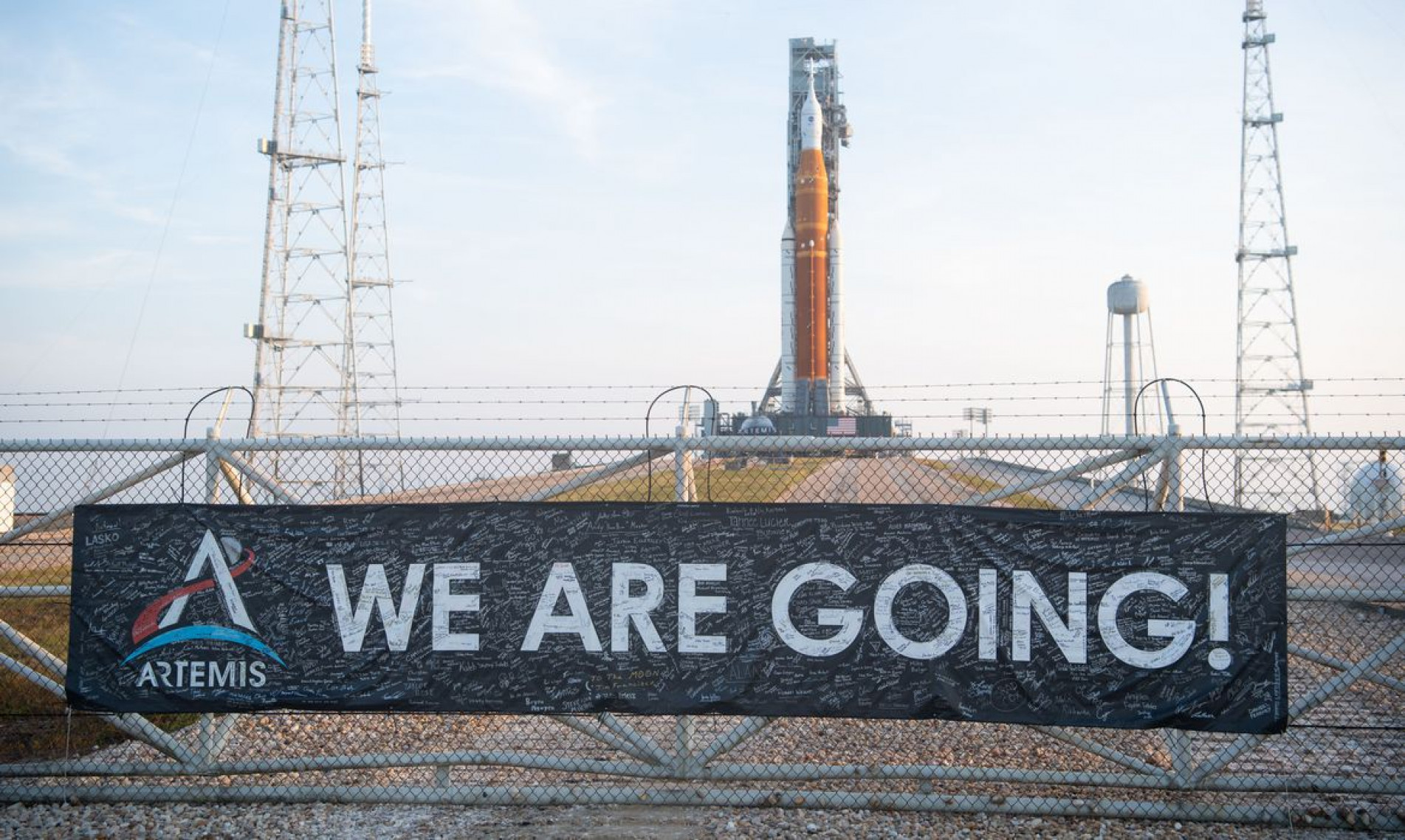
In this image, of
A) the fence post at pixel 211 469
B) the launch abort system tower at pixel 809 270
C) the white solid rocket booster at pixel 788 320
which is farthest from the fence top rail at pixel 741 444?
the white solid rocket booster at pixel 788 320

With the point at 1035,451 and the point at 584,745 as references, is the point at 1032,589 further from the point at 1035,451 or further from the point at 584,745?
the point at 584,745

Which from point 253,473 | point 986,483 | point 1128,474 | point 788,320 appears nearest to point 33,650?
point 253,473

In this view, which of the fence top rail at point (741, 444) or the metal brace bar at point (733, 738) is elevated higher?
the fence top rail at point (741, 444)

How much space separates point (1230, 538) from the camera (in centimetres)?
679

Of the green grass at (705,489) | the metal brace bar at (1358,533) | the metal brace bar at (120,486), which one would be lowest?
the green grass at (705,489)

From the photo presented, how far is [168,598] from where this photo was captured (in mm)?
7324

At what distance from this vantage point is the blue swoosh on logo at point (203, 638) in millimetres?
7238

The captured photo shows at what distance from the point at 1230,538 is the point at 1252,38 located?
1885 inches

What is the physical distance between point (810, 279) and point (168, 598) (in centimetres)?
5094

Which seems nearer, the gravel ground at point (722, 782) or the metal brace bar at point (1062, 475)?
the gravel ground at point (722, 782)

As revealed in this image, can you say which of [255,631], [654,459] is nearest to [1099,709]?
[654,459]

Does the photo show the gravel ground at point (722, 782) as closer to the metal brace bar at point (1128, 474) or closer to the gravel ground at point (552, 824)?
the gravel ground at point (552, 824)

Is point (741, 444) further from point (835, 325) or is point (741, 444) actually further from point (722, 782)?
point (835, 325)

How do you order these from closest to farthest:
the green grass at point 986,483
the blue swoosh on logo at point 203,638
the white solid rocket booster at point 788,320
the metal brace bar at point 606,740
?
the metal brace bar at point 606,740 → the blue swoosh on logo at point 203,638 → the green grass at point 986,483 → the white solid rocket booster at point 788,320
